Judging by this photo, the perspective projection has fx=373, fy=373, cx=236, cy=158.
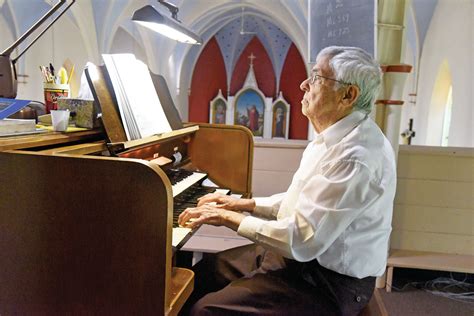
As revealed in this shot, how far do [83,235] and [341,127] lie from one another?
0.86 m

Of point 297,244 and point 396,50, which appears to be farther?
point 396,50

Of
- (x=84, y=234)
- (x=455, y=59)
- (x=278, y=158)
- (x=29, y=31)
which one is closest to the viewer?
(x=84, y=234)

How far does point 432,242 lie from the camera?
8.94 feet

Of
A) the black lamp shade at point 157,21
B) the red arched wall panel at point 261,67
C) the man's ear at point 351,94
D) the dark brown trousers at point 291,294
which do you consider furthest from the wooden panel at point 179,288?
the red arched wall panel at point 261,67

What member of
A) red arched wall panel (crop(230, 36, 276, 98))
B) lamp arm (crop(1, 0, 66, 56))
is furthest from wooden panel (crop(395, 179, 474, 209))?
red arched wall panel (crop(230, 36, 276, 98))

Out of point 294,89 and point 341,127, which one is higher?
point 294,89

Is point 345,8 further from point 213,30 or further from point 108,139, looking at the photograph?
point 213,30

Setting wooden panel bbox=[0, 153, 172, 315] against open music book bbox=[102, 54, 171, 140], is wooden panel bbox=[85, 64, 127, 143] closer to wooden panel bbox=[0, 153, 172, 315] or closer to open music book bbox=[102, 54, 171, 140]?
open music book bbox=[102, 54, 171, 140]

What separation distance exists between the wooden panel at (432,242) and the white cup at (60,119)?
93.2 inches

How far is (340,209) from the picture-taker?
1.11 m

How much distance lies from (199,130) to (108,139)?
905 millimetres

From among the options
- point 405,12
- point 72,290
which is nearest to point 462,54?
point 405,12

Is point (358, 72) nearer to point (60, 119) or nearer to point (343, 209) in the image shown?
point (343, 209)

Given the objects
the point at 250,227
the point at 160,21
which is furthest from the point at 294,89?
the point at 250,227
